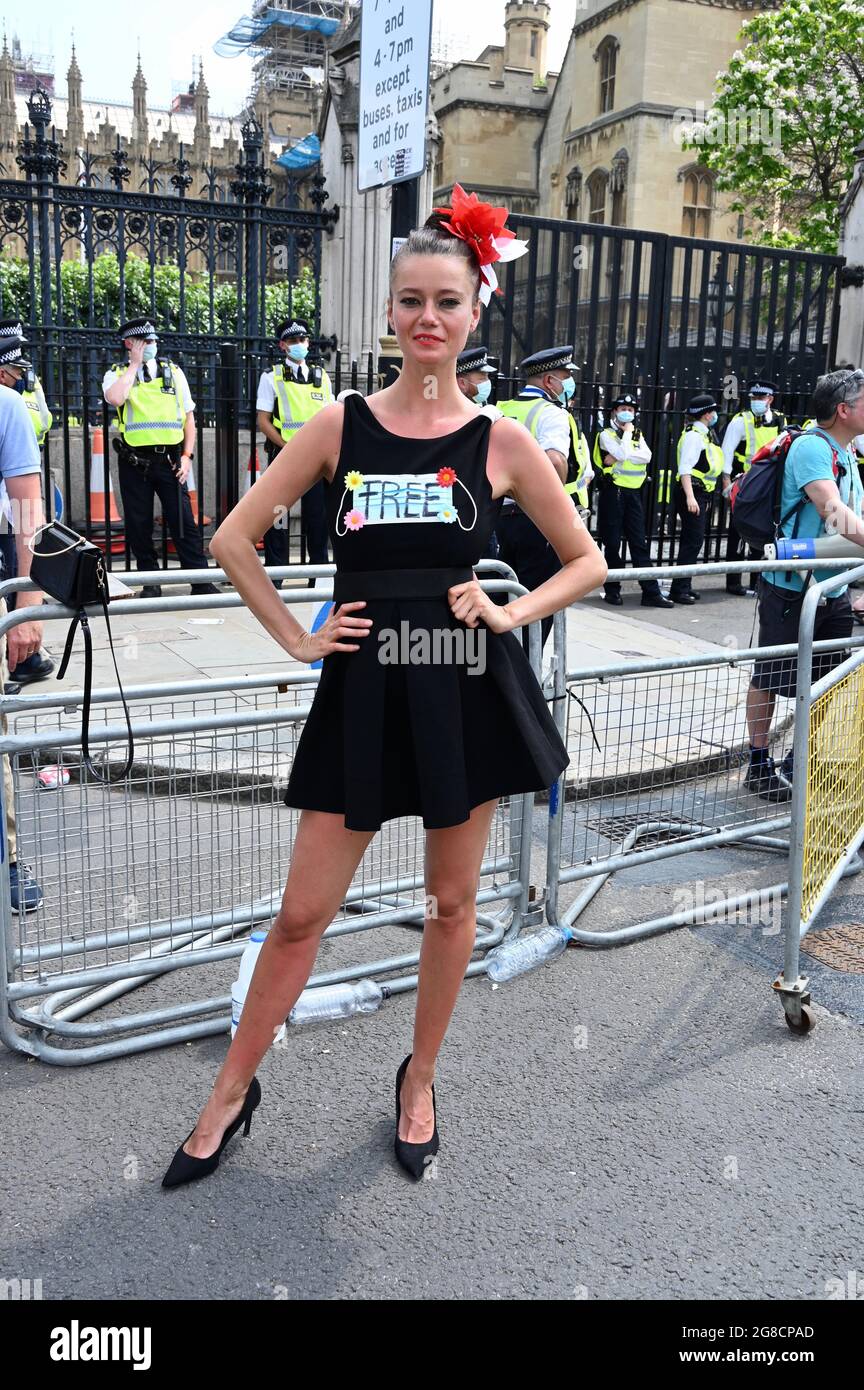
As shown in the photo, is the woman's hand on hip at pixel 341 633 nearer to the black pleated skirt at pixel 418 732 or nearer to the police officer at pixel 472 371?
the black pleated skirt at pixel 418 732

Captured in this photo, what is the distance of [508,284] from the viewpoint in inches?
420

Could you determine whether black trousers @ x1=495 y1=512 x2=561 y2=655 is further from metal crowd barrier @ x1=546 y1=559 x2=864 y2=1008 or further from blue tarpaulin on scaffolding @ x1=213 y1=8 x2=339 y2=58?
blue tarpaulin on scaffolding @ x1=213 y1=8 x2=339 y2=58

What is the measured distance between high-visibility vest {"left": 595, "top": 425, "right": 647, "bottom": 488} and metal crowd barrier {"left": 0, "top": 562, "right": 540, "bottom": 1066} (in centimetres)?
731

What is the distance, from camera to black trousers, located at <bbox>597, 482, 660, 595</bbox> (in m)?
11.2

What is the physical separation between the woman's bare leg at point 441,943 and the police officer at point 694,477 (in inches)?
349

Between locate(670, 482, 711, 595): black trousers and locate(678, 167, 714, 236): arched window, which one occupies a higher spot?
locate(678, 167, 714, 236): arched window

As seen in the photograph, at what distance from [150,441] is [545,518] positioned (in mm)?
7249

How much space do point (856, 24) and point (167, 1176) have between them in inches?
1133

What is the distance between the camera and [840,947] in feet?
14.1

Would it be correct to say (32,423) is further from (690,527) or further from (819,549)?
(690,527)

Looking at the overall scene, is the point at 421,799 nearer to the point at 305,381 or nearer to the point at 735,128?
the point at 305,381

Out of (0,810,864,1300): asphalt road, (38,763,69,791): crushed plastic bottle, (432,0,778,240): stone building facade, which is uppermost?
(432,0,778,240): stone building facade

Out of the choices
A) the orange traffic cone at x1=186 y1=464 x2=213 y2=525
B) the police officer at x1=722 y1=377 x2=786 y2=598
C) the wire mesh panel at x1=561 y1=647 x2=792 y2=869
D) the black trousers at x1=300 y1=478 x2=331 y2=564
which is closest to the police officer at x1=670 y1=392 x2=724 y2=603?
the police officer at x1=722 y1=377 x2=786 y2=598

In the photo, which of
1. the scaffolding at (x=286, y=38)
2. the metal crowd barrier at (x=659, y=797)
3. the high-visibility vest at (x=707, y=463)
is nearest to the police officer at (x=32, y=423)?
the metal crowd barrier at (x=659, y=797)
